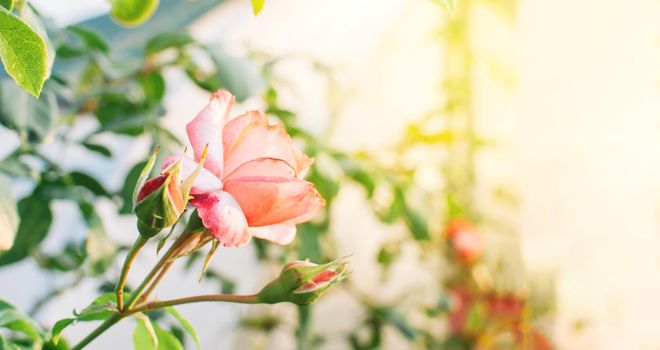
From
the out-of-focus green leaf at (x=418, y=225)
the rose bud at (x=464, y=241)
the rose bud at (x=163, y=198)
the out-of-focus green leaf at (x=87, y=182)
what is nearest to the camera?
the rose bud at (x=163, y=198)

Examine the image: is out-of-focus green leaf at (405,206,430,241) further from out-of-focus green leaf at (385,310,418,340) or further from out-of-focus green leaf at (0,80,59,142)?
out-of-focus green leaf at (0,80,59,142)

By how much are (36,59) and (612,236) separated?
1.64 m

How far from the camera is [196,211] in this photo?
33 centimetres

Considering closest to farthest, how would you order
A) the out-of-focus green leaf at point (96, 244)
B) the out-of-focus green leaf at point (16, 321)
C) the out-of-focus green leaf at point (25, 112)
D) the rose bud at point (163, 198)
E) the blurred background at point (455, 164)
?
the rose bud at point (163, 198)
the out-of-focus green leaf at point (16, 321)
the out-of-focus green leaf at point (25, 112)
the out-of-focus green leaf at point (96, 244)
the blurred background at point (455, 164)

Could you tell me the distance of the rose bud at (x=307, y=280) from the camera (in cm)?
34

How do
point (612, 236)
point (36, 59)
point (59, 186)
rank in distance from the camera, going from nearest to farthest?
1. point (36, 59)
2. point (59, 186)
3. point (612, 236)

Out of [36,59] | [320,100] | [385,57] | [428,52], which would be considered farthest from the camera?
[428,52]

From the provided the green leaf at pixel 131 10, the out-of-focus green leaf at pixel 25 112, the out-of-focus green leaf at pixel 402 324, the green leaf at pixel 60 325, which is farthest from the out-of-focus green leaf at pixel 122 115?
the out-of-focus green leaf at pixel 402 324

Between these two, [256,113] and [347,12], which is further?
[347,12]

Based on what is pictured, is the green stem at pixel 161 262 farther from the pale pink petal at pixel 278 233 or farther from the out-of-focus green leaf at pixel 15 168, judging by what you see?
the out-of-focus green leaf at pixel 15 168

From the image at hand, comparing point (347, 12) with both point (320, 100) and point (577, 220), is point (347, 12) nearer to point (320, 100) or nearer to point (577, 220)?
point (320, 100)

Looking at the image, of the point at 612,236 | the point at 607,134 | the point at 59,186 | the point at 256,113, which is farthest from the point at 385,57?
the point at 256,113

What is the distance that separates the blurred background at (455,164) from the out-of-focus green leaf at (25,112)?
2.04 feet

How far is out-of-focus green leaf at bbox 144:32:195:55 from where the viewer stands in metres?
0.74
